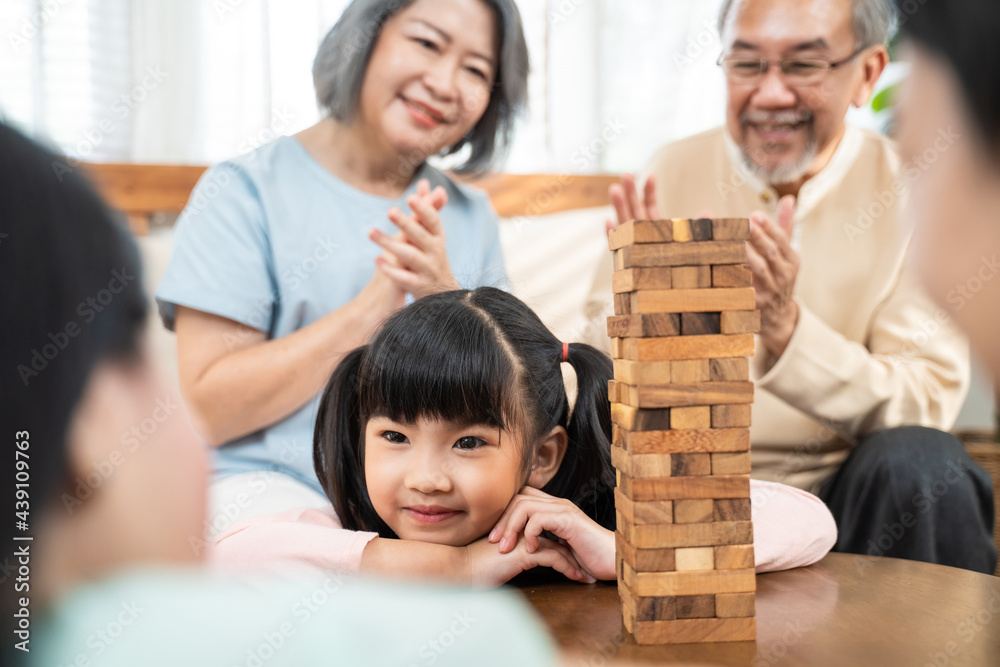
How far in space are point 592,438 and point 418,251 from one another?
1.32ft

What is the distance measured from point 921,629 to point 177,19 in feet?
6.59

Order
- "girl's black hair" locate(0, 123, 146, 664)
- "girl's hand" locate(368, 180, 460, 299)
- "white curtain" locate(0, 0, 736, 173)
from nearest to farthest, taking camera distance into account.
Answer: "girl's black hair" locate(0, 123, 146, 664), "girl's hand" locate(368, 180, 460, 299), "white curtain" locate(0, 0, 736, 173)

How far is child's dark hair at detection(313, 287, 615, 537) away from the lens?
0.90 metres

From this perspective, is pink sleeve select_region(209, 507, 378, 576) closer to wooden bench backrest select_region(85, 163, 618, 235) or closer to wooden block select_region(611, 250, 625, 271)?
wooden block select_region(611, 250, 625, 271)

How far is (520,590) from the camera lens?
33.1 inches

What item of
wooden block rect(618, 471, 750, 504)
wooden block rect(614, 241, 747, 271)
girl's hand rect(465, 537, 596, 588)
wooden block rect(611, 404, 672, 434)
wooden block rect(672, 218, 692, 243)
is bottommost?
girl's hand rect(465, 537, 596, 588)

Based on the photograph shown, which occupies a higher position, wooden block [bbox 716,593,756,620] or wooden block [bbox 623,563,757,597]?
wooden block [bbox 623,563,757,597]

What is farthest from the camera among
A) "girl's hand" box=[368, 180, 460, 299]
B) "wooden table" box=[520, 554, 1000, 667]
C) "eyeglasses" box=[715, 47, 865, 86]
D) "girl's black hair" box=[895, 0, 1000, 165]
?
"eyeglasses" box=[715, 47, 865, 86]

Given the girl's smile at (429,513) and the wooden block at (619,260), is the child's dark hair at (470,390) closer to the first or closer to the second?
the girl's smile at (429,513)

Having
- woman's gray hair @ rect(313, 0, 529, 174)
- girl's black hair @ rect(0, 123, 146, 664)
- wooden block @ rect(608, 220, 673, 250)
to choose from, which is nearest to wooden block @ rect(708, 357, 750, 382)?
wooden block @ rect(608, 220, 673, 250)

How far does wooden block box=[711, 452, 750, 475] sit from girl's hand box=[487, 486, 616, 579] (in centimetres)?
22

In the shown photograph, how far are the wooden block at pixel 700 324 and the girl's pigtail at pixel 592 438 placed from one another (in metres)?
0.33

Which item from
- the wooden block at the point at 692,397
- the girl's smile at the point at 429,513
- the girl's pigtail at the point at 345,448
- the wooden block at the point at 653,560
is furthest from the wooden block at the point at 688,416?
the girl's pigtail at the point at 345,448

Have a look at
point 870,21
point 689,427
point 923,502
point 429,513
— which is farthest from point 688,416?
point 870,21
